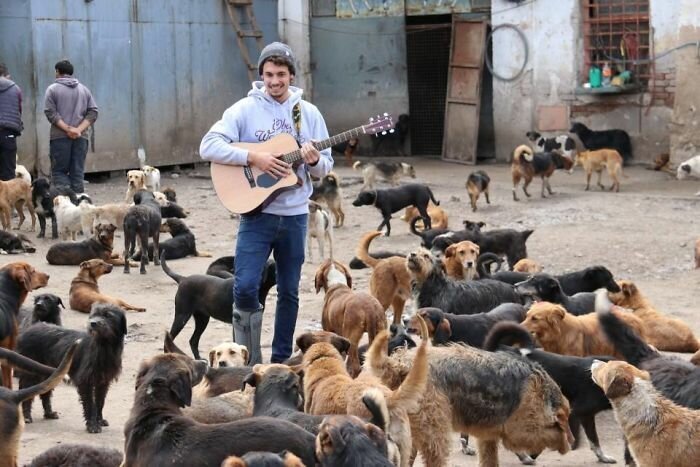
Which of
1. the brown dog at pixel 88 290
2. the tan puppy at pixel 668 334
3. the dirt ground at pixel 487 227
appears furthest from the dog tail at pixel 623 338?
the brown dog at pixel 88 290

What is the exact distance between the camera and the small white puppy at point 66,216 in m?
14.1

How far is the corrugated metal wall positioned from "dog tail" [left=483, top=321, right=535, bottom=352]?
503 inches

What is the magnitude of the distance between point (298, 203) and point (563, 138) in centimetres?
1339

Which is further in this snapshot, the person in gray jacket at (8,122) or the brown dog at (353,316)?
the person in gray jacket at (8,122)

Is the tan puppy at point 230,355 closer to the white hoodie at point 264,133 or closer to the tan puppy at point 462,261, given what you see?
the white hoodie at point 264,133

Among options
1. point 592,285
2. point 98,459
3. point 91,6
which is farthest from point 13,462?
point 91,6

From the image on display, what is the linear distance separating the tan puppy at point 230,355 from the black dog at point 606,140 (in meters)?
13.5

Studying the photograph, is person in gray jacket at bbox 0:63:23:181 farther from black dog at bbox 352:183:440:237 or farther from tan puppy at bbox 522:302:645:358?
tan puppy at bbox 522:302:645:358

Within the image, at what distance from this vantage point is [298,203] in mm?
7234

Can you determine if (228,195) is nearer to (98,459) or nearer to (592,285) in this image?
(98,459)

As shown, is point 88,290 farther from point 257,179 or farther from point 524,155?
point 524,155

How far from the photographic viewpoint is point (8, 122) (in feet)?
50.2

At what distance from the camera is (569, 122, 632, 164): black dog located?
19.9 m

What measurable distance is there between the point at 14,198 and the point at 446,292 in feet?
25.3
